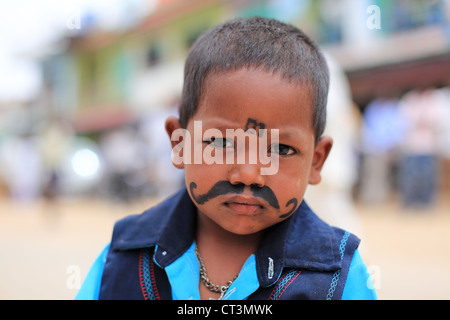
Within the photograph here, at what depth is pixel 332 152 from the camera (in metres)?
2.72

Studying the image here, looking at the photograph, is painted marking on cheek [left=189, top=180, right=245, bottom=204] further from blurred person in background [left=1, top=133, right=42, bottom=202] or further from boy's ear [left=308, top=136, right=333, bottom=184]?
blurred person in background [left=1, top=133, right=42, bottom=202]

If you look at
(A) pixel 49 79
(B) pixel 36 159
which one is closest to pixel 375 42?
(B) pixel 36 159

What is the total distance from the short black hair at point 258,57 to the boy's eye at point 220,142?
13cm

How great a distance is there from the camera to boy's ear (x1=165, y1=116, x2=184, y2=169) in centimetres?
138

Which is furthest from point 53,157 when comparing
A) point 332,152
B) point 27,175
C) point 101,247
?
→ point 27,175

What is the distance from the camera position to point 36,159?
12609mm

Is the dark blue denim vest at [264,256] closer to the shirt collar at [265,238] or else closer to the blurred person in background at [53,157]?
the shirt collar at [265,238]

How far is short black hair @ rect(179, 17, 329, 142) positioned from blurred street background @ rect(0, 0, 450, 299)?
2.89 ft

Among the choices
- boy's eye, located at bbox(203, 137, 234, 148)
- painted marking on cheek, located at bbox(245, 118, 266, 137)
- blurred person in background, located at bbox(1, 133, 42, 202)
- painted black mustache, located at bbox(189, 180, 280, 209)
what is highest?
painted marking on cheek, located at bbox(245, 118, 266, 137)

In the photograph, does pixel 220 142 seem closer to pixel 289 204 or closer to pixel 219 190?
pixel 219 190

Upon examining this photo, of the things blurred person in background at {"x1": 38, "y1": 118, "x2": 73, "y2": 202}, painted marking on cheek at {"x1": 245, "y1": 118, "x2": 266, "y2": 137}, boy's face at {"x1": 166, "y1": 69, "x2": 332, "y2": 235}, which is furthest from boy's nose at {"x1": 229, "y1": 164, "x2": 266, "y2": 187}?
blurred person in background at {"x1": 38, "y1": 118, "x2": 73, "y2": 202}

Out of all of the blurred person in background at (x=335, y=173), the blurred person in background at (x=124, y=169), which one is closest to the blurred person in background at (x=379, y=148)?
the blurred person in background at (x=335, y=173)

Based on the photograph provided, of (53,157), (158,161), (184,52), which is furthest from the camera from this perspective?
(184,52)

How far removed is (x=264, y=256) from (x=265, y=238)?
2.7 inches
